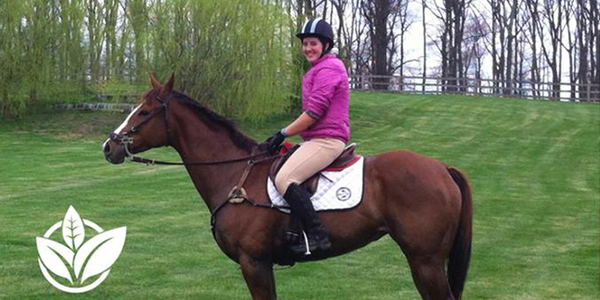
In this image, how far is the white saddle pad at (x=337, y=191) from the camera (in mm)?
5523

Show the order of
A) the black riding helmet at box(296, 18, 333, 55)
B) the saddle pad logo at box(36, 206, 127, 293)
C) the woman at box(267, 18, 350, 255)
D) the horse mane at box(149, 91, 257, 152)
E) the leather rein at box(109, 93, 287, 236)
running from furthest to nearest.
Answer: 1. the saddle pad logo at box(36, 206, 127, 293)
2. the horse mane at box(149, 91, 257, 152)
3. the leather rein at box(109, 93, 287, 236)
4. the black riding helmet at box(296, 18, 333, 55)
5. the woman at box(267, 18, 350, 255)

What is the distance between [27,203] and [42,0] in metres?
14.9

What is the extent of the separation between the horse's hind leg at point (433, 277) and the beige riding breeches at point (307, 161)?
38.6 inches

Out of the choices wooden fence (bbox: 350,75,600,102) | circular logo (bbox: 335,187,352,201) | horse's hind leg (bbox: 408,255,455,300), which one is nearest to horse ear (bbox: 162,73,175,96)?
circular logo (bbox: 335,187,352,201)

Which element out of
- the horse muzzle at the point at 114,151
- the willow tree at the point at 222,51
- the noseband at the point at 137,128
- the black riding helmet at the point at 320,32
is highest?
the willow tree at the point at 222,51

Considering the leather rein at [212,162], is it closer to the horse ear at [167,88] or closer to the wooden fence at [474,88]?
the horse ear at [167,88]

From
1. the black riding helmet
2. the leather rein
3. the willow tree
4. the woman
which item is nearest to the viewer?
the woman

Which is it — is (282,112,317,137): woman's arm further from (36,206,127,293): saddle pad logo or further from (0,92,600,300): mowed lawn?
(36,206,127,293): saddle pad logo

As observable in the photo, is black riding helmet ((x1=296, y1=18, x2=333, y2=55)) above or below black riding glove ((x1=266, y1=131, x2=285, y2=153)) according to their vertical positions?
above

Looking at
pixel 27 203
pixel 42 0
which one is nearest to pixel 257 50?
pixel 42 0

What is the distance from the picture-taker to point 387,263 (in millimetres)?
9695

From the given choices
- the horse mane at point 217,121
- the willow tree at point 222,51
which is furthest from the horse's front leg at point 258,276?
the willow tree at point 222,51

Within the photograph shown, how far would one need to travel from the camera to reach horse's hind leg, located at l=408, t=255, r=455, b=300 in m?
5.34

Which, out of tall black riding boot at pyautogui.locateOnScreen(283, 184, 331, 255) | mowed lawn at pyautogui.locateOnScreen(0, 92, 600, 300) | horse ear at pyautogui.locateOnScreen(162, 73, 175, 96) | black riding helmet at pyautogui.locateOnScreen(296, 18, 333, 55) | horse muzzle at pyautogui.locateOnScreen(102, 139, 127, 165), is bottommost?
mowed lawn at pyautogui.locateOnScreen(0, 92, 600, 300)
